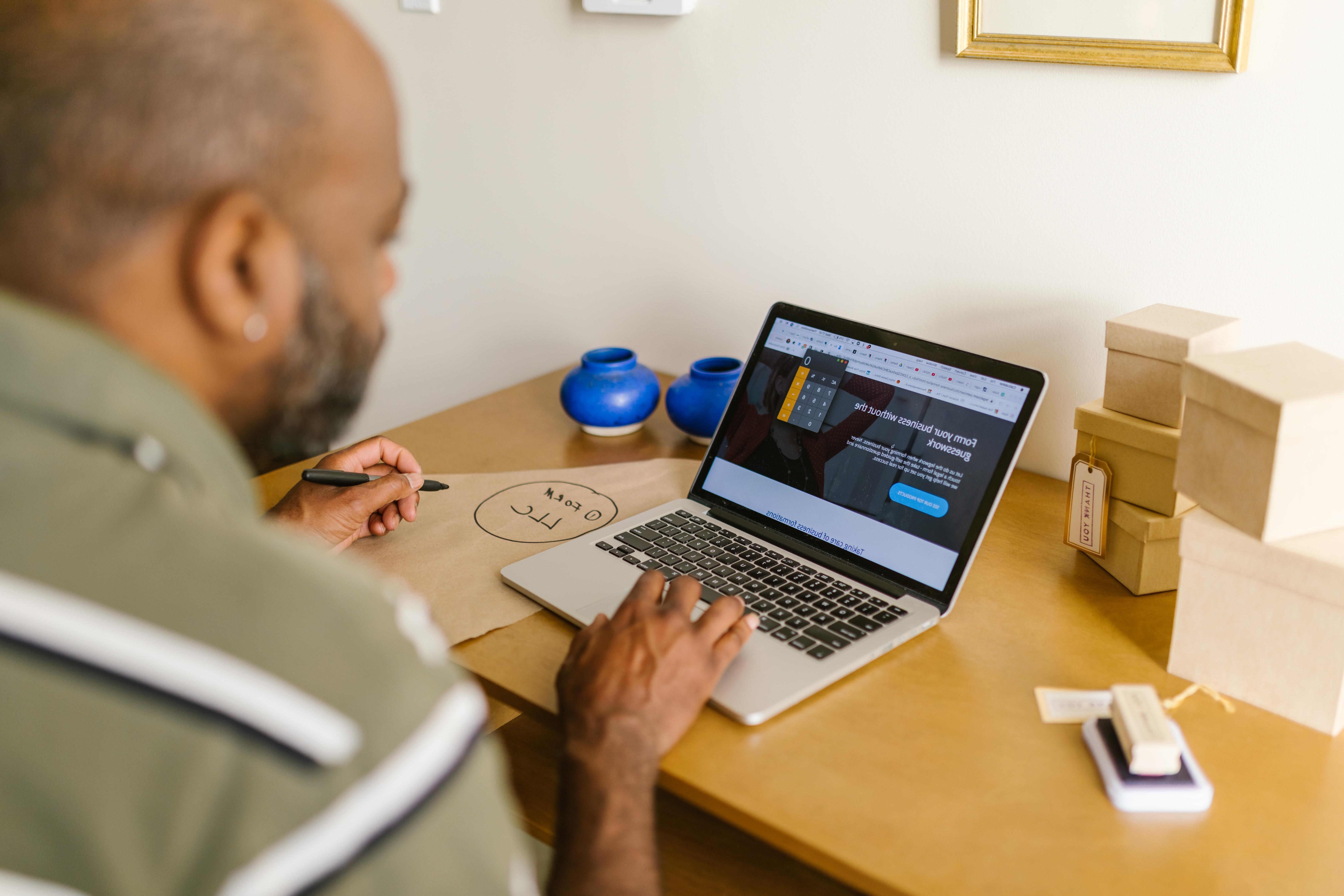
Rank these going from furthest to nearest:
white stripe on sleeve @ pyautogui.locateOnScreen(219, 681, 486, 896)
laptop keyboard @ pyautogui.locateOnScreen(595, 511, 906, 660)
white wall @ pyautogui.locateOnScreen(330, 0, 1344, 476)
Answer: white wall @ pyautogui.locateOnScreen(330, 0, 1344, 476) → laptop keyboard @ pyautogui.locateOnScreen(595, 511, 906, 660) → white stripe on sleeve @ pyautogui.locateOnScreen(219, 681, 486, 896)

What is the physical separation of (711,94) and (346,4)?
0.80 m

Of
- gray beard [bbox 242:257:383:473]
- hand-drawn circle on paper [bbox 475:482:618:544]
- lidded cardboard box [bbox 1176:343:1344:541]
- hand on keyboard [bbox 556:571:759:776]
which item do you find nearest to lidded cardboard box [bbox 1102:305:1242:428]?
lidded cardboard box [bbox 1176:343:1344:541]

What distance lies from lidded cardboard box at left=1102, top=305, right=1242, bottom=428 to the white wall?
0.40 feet

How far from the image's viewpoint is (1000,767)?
2.54 feet

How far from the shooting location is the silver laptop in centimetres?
95

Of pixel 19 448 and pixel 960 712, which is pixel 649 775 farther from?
pixel 19 448

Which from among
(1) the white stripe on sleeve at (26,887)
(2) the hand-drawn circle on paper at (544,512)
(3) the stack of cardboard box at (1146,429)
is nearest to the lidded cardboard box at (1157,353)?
(3) the stack of cardboard box at (1146,429)

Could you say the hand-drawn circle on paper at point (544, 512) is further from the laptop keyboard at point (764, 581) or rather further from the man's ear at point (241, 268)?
the man's ear at point (241, 268)

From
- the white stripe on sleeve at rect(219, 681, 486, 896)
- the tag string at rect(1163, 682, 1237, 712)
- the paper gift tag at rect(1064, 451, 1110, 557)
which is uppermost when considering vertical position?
the white stripe on sleeve at rect(219, 681, 486, 896)

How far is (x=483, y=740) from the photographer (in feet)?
1.77

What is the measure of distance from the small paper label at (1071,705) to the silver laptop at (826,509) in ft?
0.43

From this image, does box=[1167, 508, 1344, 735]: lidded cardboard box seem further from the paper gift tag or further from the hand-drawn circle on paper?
the hand-drawn circle on paper

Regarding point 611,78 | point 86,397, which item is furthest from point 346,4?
point 86,397

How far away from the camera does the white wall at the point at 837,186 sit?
41.3 inches
